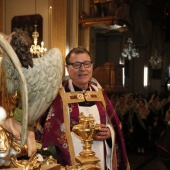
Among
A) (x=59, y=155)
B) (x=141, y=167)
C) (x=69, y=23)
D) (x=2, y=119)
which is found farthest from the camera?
(x=69, y=23)

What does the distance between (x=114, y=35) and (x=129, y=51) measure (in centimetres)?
101

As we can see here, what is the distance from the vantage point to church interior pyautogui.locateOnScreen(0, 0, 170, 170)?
920cm

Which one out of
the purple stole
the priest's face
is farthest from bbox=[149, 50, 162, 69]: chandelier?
the priest's face

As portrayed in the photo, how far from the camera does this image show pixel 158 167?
22.1ft

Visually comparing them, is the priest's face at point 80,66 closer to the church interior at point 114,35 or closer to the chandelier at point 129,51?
the church interior at point 114,35

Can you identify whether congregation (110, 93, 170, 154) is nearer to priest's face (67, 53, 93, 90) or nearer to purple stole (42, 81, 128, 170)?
purple stole (42, 81, 128, 170)

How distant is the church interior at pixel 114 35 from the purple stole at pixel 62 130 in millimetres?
4357

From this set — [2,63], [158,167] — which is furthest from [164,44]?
[2,63]

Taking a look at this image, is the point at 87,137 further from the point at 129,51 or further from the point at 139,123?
the point at 129,51

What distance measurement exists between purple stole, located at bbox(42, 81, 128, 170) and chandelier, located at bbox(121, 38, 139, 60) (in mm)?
13624

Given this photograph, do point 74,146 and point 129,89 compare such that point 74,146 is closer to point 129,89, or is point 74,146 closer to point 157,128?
point 157,128

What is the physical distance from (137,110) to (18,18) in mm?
4141

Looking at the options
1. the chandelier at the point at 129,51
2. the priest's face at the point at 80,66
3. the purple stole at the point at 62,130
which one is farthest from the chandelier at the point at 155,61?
the priest's face at the point at 80,66

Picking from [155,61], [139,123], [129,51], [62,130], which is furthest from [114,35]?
[62,130]
